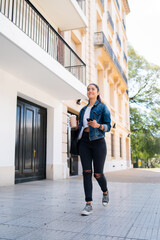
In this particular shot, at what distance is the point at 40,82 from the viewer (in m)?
8.50

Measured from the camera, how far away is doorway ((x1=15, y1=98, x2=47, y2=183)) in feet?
26.6

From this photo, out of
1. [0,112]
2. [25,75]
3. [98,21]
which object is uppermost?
[98,21]

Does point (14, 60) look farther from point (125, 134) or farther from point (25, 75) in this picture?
point (125, 134)

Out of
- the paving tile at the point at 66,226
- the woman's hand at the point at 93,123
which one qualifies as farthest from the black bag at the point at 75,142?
the paving tile at the point at 66,226

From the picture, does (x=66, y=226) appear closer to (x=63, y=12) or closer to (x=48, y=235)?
(x=48, y=235)

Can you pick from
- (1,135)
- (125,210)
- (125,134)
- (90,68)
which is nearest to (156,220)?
(125,210)

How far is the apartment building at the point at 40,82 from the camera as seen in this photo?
22.5 ft

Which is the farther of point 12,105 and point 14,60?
point 12,105

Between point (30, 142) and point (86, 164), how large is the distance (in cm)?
544

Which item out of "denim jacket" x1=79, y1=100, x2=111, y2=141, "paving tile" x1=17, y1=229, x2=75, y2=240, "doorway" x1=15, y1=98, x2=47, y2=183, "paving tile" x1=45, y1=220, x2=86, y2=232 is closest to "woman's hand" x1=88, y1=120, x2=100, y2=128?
"denim jacket" x1=79, y1=100, x2=111, y2=141

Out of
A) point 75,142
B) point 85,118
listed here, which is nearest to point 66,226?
point 75,142

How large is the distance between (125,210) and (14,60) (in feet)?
15.8

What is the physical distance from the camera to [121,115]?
2331cm

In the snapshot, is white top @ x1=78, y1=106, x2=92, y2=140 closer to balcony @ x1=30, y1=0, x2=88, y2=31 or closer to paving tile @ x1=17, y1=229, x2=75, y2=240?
paving tile @ x1=17, y1=229, x2=75, y2=240
